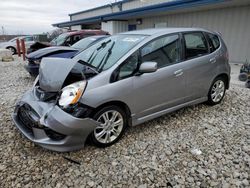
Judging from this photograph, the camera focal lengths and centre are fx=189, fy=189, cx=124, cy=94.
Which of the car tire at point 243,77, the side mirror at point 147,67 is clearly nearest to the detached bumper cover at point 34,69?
the side mirror at point 147,67

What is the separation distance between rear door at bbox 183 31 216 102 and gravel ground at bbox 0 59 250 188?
0.57 metres

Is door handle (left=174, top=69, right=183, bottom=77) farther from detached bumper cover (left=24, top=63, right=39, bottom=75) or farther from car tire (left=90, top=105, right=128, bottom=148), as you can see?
detached bumper cover (left=24, top=63, right=39, bottom=75)

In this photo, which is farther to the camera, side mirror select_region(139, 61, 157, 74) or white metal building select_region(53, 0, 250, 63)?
white metal building select_region(53, 0, 250, 63)

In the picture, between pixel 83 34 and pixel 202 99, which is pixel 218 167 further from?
pixel 83 34

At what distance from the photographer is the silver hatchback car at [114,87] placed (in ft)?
7.53

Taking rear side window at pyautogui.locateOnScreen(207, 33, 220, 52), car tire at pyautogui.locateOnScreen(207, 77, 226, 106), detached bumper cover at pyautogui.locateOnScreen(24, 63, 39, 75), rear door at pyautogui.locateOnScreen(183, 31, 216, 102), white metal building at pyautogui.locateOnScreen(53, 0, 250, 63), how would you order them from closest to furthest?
rear door at pyautogui.locateOnScreen(183, 31, 216, 102)
rear side window at pyautogui.locateOnScreen(207, 33, 220, 52)
car tire at pyautogui.locateOnScreen(207, 77, 226, 106)
detached bumper cover at pyautogui.locateOnScreen(24, 63, 39, 75)
white metal building at pyautogui.locateOnScreen(53, 0, 250, 63)

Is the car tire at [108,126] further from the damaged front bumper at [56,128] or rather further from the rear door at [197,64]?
the rear door at [197,64]

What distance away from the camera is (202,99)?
3674 millimetres

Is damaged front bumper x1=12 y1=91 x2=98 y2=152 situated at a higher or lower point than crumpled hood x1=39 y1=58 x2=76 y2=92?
lower

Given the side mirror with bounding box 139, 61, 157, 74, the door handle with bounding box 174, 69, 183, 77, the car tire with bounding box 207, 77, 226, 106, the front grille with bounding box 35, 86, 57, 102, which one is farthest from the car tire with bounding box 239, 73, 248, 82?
the front grille with bounding box 35, 86, 57, 102

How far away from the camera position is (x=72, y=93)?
2340mm

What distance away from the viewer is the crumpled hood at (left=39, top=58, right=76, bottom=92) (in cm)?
251

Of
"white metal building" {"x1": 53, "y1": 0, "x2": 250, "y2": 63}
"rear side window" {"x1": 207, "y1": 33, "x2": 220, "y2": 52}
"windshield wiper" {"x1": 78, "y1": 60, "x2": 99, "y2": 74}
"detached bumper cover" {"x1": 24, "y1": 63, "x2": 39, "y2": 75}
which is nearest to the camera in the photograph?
"windshield wiper" {"x1": 78, "y1": 60, "x2": 99, "y2": 74}

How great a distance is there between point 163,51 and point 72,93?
5.20 ft
